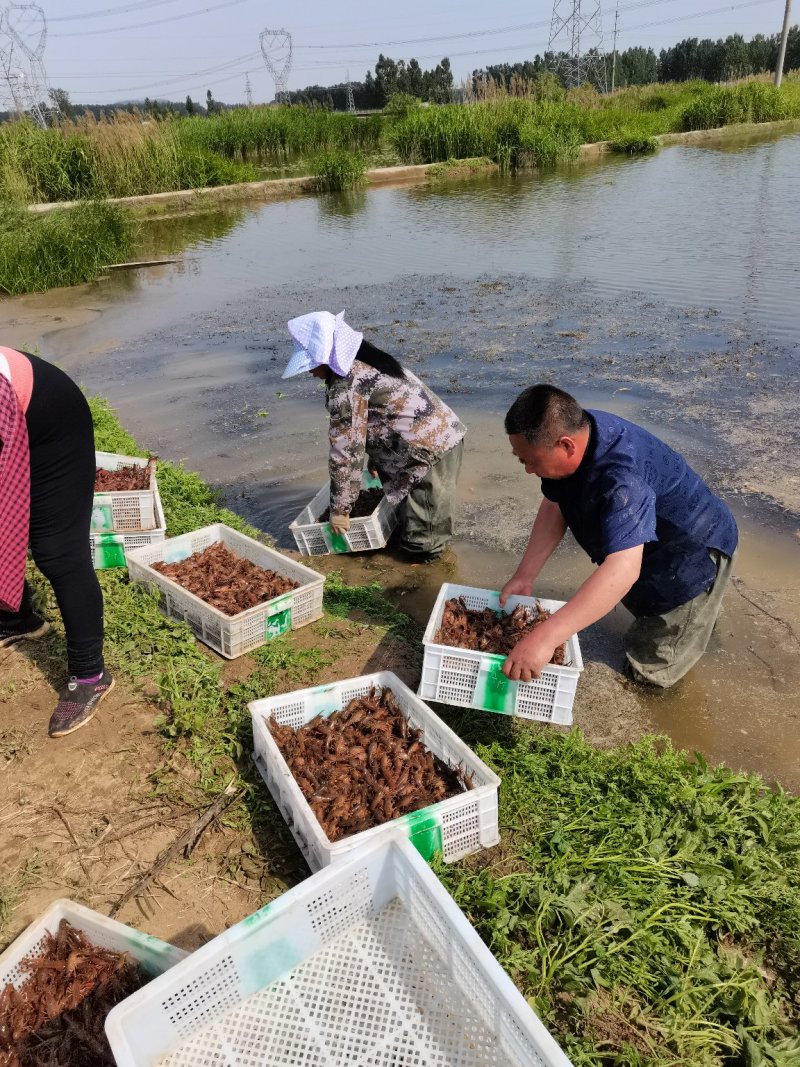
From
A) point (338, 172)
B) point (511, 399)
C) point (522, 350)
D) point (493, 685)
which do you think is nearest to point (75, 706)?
point (493, 685)

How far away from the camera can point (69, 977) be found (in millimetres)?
2139

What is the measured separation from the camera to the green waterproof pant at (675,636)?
367cm

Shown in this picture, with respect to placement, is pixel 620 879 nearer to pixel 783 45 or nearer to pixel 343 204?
pixel 343 204

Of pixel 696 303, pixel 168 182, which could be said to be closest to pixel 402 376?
pixel 696 303

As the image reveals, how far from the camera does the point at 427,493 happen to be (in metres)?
4.82

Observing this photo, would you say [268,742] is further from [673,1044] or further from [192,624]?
[673,1044]

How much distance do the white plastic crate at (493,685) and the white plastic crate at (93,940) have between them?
1.45 meters

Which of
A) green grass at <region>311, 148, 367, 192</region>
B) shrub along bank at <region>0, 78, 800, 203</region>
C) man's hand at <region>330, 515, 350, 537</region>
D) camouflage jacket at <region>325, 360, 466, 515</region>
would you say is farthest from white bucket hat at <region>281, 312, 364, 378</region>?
green grass at <region>311, 148, 367, 192</region>

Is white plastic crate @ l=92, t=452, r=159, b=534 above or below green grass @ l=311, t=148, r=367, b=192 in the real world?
below

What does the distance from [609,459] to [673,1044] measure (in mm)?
1927

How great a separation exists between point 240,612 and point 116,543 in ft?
3.70

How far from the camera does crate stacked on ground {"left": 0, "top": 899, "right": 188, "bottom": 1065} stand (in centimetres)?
199

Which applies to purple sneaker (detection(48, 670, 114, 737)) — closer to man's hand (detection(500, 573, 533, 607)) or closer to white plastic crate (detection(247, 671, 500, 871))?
white plastic crate (detection(247, 671, 500, 871))

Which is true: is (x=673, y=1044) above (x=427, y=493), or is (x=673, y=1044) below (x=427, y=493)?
below
